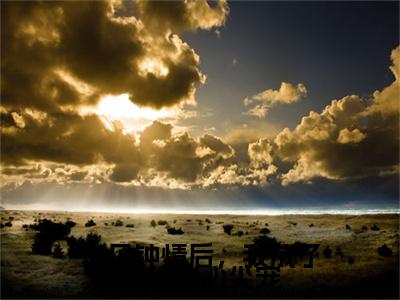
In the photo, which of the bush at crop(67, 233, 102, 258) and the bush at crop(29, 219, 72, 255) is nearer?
the bush at crop(67, 233, 102, 258)

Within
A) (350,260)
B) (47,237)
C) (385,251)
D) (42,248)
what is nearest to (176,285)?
(42,248)

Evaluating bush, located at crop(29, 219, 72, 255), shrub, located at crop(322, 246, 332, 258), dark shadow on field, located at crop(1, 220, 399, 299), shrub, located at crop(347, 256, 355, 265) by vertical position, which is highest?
bush, located at crop(29, 219, 72, 255)

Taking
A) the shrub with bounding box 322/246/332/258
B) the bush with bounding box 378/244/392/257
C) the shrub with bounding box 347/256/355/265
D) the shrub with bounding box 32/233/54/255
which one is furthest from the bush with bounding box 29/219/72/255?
the bush with bounding box 378/244/392/257

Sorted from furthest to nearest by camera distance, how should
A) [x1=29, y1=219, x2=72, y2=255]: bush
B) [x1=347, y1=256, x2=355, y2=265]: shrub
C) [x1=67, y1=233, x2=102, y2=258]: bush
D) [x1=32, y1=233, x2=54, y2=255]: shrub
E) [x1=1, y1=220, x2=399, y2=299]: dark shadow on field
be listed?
[x1=29, y1=219, x2=72, y2=255]: bush < [x1=32, y1=233, x2=54, y2=255]: shrub < [x1=67, y1=233, x2=102, y2=258]: bush < [x1=347, y1=256, x2=355, y2=265]: shrub < [x1=1, y1=220, x2=399, y2=299]: dark shadow on field

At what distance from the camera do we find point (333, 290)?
15969 millimetres

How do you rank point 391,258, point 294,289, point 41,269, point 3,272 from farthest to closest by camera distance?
point 391,258, point 41,269, point 3,272, point 294,289

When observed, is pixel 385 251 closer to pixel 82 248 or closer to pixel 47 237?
pixel 82 248

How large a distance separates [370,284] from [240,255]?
893cm

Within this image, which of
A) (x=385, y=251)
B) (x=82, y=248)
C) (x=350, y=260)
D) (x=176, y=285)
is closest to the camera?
(x=176, y=285)

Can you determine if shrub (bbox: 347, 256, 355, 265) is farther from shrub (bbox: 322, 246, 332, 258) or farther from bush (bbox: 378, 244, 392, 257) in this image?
bush (bbox: 378, 244, 392, 257)

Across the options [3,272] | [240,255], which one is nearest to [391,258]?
[240,255]

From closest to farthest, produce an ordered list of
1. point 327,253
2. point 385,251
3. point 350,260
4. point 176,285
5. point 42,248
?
point 176,285 < point 350,260 < point 385,251 < point 42,248 < point 327,253

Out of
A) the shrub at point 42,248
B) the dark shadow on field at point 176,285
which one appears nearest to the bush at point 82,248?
the shrub at point 42,248

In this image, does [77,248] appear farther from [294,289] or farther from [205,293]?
[294,289]
